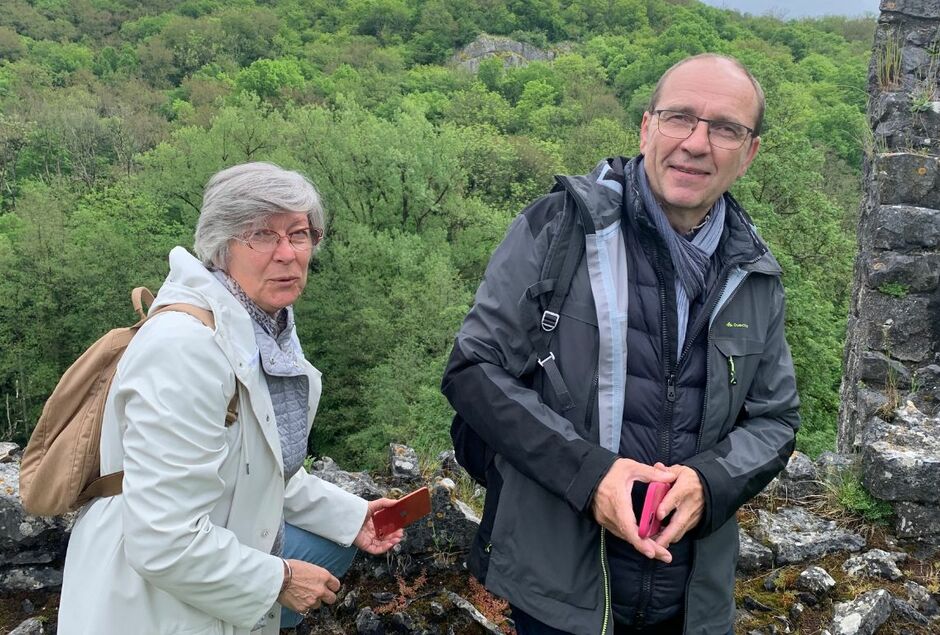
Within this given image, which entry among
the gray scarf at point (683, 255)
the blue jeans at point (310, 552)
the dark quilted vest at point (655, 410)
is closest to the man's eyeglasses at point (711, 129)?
the gray scarf at point (683, 255)

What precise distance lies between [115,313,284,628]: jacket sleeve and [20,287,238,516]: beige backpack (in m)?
0.09

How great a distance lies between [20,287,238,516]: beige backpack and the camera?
6.18ft

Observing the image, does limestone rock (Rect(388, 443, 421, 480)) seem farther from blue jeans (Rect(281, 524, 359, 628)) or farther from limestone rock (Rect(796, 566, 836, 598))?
limestone rock (Rect(796, 566, 836, 598))

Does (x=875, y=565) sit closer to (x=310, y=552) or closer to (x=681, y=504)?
(x=681, y=504)

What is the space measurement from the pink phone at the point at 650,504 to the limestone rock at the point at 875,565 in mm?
1768

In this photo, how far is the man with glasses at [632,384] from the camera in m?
1.90

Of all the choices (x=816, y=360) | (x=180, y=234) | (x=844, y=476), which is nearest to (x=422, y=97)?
(x=180, y=234)

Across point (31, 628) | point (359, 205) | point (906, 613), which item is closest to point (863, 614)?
point (906, 613)

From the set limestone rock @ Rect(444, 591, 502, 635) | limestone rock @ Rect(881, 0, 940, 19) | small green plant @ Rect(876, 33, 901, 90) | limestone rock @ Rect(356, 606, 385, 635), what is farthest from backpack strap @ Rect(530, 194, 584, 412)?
limestone rock @ Rect(881, 0, 940, 19)

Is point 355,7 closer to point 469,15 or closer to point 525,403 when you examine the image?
point 469,15

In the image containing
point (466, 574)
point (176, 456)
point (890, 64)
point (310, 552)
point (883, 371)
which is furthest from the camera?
point (890, 64)

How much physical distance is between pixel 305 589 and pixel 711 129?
5.70 ft

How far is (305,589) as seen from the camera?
2.03 meters

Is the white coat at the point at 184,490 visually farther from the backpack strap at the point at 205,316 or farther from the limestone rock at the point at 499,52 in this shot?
the limestone rock at the point at 499,52
